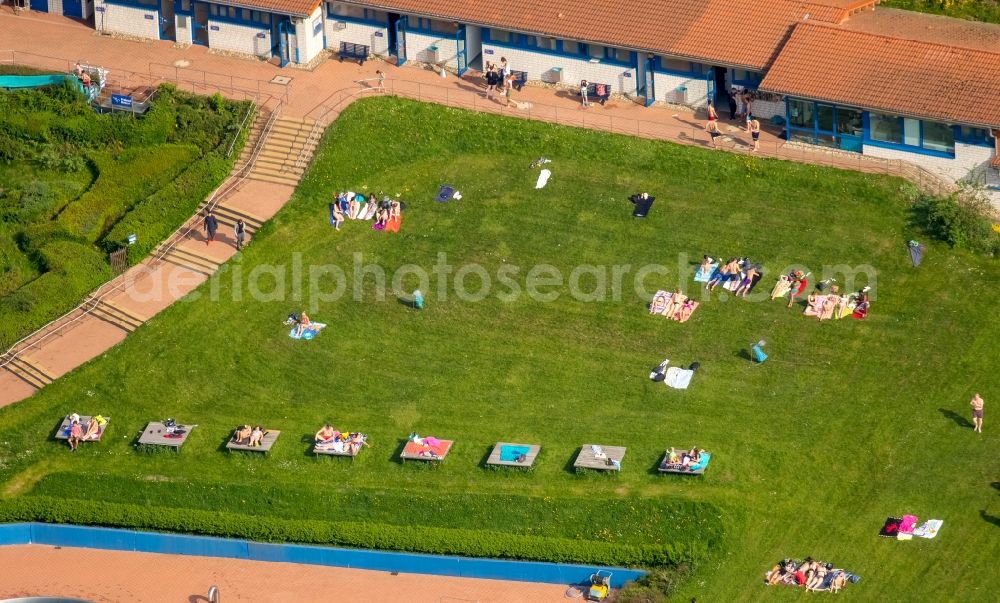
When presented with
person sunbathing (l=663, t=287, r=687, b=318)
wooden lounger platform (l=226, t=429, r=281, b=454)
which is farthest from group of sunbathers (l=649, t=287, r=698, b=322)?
wooden lounger platform (l=226, t=429, r=281, b=454)

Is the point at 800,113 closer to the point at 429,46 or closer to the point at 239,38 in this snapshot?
the point at 429,46

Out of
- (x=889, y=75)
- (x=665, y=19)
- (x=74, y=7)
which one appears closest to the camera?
(x=889, y=75)

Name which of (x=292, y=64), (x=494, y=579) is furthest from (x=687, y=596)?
(x=292, y=64)

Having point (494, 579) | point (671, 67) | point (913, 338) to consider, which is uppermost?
point (671, 67)

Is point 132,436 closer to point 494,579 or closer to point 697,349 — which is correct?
point 494,579

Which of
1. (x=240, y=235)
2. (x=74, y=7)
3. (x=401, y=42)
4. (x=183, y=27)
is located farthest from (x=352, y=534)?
(x=74, y=7)

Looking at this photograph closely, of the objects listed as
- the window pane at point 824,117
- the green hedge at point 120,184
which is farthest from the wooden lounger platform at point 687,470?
the green hedge at point 120,184
